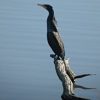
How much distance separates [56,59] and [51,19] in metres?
0.18

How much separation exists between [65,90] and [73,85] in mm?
46

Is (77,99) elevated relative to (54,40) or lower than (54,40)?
lower

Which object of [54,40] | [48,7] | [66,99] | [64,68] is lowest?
[66,99]

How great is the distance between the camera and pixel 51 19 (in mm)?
1126

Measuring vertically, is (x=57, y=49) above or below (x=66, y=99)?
above

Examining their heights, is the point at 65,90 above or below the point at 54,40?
below

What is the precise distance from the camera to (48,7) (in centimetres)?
115

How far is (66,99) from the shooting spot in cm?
109

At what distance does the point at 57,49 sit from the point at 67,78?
0.13m

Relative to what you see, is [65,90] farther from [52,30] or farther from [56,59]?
[52,30]

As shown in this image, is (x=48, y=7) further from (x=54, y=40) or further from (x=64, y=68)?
(x=64, y=68)

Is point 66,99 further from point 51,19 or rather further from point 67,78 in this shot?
point 51,19

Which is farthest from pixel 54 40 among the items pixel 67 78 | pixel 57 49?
pixel 67 78

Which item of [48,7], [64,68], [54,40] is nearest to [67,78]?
[64,68]
